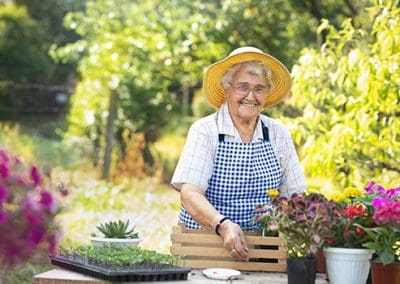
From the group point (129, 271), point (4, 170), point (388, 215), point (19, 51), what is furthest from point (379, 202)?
point (19, 51)

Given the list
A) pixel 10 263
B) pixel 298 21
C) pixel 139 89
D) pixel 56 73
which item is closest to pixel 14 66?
pixel 56 73

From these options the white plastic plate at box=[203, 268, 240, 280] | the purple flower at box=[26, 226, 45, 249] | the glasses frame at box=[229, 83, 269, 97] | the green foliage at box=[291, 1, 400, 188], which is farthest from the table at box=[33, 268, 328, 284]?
the green foliage at box=[291, 1, 400, 188]

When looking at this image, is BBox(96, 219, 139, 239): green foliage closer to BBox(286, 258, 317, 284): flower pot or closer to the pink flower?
BBox(286, 258, 317, 284): flower pot

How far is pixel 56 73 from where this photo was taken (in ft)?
83.5

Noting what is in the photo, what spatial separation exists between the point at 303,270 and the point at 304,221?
0.55 feet

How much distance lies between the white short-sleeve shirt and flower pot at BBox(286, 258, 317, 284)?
0.80 meters

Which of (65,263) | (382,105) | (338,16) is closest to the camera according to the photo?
(65,263)

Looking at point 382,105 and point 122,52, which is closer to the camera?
point 382,105

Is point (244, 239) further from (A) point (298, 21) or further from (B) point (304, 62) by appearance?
(A) point (298, 21)

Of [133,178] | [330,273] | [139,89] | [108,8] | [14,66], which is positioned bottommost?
[330,273]

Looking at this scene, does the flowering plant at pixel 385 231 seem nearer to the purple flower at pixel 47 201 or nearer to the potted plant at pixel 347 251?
the potted plant at pixel 347 251

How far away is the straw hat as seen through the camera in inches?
136

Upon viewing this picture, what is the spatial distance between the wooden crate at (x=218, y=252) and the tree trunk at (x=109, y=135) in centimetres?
809

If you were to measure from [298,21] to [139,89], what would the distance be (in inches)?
94.1
